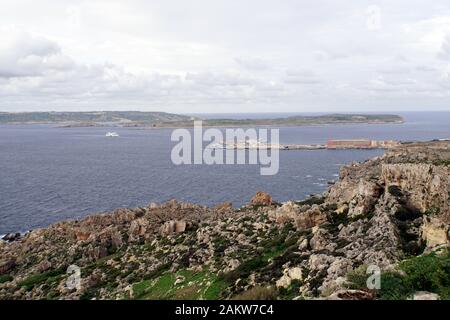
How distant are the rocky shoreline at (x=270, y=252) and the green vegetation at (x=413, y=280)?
40mm

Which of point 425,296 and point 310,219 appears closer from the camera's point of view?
point 425,296

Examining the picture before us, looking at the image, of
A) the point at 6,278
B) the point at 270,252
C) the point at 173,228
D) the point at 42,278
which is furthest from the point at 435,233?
the point at 6,278

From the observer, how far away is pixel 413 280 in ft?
48.6

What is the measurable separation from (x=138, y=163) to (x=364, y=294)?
13566 centimetres

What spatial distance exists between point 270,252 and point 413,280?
51.0 ft

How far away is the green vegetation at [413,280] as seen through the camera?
1383 centimetres

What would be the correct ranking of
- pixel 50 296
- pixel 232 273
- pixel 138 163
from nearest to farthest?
pixel 232 273 < pixel 50 296 < pixel 138 163

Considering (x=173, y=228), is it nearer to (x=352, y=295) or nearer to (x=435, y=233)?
(x=435, y=233)

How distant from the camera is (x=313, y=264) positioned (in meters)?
22.6

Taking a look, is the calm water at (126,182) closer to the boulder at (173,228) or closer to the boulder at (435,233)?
the boulder at (173,228)

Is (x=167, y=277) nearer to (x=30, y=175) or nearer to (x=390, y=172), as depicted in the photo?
(x=390, y=172)

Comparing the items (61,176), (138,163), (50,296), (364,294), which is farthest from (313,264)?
(138,163)

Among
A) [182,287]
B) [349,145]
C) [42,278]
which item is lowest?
[42,278]
